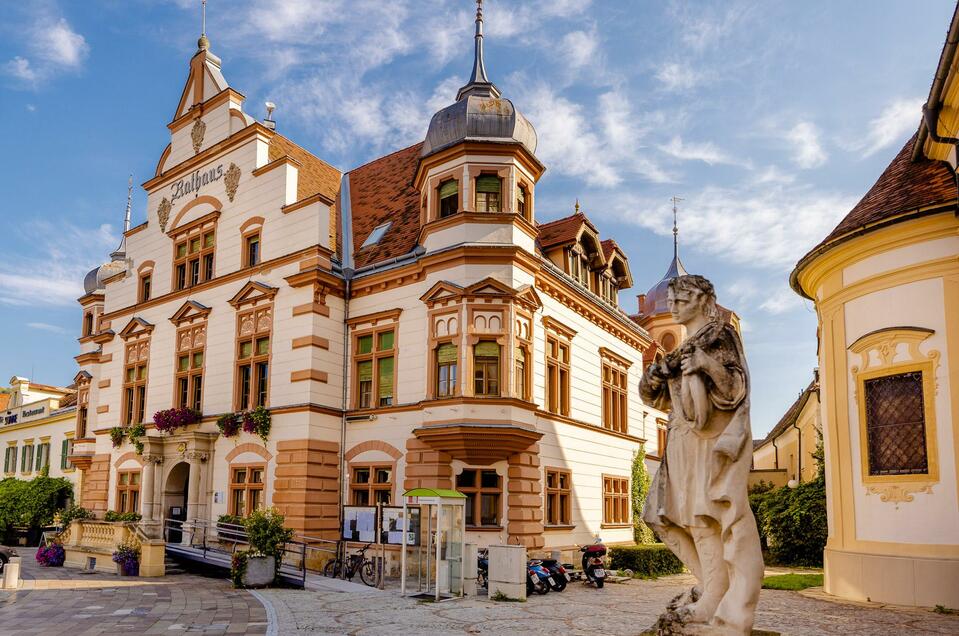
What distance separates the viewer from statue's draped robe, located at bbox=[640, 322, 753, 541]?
644 centimetres

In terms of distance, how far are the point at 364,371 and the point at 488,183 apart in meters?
6.94

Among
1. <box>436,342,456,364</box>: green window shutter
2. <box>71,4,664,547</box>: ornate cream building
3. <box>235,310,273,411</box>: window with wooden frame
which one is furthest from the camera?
<box>235,310,273,411</box>: window with wooden frame

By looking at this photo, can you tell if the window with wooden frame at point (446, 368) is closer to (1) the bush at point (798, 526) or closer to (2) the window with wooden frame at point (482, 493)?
(2) the window with wooden frame at point (482, 493)

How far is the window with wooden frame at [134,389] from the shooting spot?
1174 inches

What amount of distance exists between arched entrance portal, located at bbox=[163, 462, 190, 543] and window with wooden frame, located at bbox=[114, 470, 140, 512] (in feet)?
5.48

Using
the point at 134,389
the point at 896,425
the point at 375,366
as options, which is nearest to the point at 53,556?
the point at 134,389

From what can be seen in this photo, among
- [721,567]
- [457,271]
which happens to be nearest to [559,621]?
[721,567]

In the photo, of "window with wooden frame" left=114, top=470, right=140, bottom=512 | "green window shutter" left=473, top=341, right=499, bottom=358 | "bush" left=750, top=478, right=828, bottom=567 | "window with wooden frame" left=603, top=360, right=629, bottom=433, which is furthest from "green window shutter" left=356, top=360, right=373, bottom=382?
"bush" left=750, top=478, right=828, bottom=567

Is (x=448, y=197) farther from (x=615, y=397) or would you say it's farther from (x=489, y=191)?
(x=615, y=397)

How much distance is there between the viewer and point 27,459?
4759 cm

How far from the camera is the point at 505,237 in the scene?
74.4 feet

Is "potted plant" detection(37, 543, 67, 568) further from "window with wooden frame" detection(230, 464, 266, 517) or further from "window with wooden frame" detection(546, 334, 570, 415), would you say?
"window with wooden frame" detection(546, 334, 570, 415)

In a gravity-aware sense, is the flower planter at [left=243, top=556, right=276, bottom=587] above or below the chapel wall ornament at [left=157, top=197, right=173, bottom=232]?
below

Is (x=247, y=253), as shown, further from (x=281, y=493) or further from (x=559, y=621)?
(x=559, y=621)
